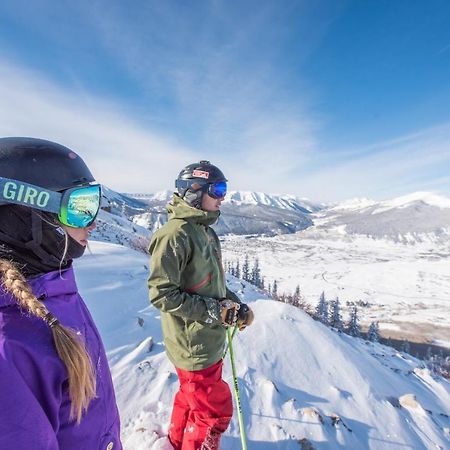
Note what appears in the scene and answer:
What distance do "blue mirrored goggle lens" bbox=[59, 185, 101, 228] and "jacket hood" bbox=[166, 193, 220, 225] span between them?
1.47m

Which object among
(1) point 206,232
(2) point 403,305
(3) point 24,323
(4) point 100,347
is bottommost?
(2) point 403,305

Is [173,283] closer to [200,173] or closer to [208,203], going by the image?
[208,203]

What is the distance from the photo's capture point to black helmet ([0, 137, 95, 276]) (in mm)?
1534

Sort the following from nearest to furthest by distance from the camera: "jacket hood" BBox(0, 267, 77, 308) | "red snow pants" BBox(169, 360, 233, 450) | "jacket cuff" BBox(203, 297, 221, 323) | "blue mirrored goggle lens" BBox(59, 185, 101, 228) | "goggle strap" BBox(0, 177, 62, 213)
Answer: "jacket hood" BBox(0, 267, 77, 308)
"goggle strap" BBox(0, 177, 62, 213)
"blue mirrored goggle lens" BBox(59, 185, 101, 228)
"jacket cuff" BBox(203, 297, 221, 323)
"red snow pants" BBox(169, 360, 233, 450)

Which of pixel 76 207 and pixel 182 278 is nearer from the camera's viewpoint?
pixel 76 207

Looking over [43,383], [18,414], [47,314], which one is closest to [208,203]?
[47,314]

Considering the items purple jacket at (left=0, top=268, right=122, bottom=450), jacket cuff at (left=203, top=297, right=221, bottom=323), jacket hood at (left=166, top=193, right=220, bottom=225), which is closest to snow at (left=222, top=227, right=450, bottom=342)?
jacket cuff at (left=203, top=297, right=221, bottom=323)

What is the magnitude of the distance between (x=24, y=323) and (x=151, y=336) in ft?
18.3

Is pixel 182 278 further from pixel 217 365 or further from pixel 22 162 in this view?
pixel 22 162

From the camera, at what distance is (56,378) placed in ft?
4.48

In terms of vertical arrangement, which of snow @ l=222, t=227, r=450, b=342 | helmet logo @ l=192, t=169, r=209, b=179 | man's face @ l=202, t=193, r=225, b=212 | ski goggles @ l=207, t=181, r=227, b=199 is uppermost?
helmet logo @ l=192, t=169, r=209, b=179

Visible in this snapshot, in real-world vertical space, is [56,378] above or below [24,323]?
below

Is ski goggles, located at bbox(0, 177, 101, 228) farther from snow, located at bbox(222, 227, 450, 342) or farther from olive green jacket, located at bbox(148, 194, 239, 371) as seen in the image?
snow, located at bbox(222, 227, 450, 342)

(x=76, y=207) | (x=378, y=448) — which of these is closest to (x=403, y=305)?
(x=378, y=448)
